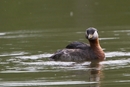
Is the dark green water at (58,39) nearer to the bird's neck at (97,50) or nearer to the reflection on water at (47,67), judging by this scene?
the reflection on water at (47,67)

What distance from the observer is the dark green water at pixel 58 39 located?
43.1ft

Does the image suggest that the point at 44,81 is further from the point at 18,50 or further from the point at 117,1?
the point at 117,1

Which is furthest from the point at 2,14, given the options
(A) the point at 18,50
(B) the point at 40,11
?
(A) the point at 18,50

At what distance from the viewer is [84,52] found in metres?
16.2

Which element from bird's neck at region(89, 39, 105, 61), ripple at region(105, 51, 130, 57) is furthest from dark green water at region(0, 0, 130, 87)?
bird's neck at region(89, 39, 105, 61)

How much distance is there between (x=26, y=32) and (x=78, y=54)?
5291 millimetres

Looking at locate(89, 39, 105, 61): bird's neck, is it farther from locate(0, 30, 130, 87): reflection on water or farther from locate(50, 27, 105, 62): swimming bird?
locate(0, 30, 130, 87): reflection on water

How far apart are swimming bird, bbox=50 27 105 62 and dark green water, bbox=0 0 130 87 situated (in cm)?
29

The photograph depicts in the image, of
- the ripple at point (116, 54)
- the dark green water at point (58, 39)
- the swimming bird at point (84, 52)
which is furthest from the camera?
the swimming bird at point (84, 52)

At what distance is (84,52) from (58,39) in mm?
3042

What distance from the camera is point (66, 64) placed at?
49.8 feet

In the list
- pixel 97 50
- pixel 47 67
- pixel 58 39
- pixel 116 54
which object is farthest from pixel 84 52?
pixel 58 39

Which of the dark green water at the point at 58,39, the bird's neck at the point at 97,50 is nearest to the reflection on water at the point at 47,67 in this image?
the dark green water at the point at 58,39

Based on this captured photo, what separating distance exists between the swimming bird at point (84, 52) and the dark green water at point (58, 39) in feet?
0.97
